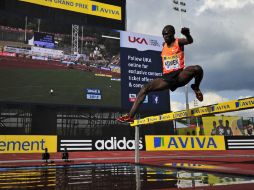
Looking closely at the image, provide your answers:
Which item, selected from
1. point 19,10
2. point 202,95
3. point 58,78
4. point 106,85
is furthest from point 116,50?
point 202,95

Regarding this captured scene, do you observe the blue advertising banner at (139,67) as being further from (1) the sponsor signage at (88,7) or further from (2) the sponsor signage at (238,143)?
(2) the sponsor signage at (238,143)

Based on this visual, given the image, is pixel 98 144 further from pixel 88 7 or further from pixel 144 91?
pixel 144 91

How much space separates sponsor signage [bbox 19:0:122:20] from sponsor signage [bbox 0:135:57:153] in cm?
1166

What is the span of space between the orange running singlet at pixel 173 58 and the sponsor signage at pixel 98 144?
14.7 metres

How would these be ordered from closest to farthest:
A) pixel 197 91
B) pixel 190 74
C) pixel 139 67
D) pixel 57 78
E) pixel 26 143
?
pixel 190 74, pixel 197 91, pixel 26 143, pixel 57 78, pixel 139 67

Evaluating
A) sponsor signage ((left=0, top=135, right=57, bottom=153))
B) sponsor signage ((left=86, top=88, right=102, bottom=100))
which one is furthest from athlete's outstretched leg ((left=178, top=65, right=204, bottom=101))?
sponsor signage ((left=86, top=88, right=102, bottom=100))

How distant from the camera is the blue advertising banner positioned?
87.7ft

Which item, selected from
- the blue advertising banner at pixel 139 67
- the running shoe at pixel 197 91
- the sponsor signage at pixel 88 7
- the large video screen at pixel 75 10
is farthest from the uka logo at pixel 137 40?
the running shoe at pixel 197 91

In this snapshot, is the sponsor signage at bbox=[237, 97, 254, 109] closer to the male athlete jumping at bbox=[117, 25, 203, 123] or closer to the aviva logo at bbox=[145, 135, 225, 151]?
the male athlete jumping at bbox=[117, 25, 203, 123]

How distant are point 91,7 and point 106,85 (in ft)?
23.6

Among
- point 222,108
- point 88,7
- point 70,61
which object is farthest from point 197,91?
point 88,7

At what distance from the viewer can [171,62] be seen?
6699 mm

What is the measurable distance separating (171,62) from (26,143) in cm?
1455

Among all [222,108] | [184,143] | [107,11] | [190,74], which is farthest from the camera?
[107,11]
